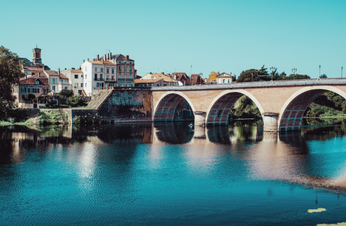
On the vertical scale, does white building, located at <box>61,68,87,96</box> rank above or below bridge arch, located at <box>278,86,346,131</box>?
above

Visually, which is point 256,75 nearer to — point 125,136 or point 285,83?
point 285,83

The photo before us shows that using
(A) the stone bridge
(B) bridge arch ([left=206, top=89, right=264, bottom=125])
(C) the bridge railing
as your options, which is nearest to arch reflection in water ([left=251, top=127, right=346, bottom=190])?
(A) the stone bridge

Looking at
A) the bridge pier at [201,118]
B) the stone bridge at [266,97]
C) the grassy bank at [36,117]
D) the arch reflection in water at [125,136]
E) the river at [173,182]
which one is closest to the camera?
the river at [173,182]

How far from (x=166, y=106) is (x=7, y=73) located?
2781cm

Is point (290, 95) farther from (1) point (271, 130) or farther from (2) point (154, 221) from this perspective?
(2) point (154, 221)

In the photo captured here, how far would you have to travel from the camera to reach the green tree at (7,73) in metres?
51.2

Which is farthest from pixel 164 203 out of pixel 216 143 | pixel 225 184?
pixel 216 143

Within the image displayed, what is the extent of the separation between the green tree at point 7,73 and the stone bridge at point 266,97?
24.3m

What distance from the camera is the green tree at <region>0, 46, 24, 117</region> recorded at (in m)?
51.2

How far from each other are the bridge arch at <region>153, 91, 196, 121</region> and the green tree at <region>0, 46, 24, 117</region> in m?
24.2

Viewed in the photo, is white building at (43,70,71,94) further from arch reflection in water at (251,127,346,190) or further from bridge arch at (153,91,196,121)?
arch reflection in water at (251,127,346,190)

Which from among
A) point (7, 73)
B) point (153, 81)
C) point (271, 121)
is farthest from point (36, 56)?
point (271, 121)

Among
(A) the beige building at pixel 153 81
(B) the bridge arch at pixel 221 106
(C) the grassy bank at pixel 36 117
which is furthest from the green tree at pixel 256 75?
(C) the grassy bank at pixel 36 117

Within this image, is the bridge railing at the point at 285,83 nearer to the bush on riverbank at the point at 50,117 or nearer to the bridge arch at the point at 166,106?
the bridge arch at the point at 166,106
